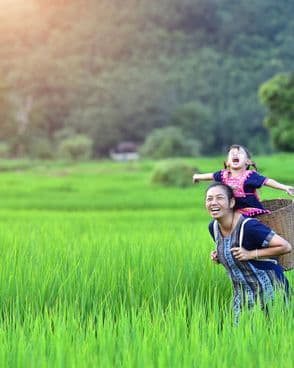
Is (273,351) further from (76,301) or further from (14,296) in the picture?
(14,296)

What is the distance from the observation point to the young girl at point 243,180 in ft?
11.8

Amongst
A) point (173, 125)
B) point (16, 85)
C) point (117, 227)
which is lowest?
point (117, 227)

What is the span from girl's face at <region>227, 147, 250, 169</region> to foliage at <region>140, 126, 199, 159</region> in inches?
1316

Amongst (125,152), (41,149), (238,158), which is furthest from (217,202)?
(125,152)

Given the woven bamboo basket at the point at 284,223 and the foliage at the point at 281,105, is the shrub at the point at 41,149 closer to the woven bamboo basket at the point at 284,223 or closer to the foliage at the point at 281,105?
the foliage at the point at 281,105

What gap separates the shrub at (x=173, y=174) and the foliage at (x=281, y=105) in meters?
7.33

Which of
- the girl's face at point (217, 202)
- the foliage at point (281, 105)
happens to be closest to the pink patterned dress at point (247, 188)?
the girl's face at point (217, 202)

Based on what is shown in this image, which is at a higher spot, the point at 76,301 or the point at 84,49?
the point at 84,49

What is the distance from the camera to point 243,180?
363 cm

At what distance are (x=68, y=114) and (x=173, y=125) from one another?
6.92 m

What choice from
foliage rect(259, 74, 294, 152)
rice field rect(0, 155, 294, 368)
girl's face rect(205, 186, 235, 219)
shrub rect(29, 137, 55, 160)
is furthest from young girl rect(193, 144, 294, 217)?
shrub rect(29, 137, 55, 160)

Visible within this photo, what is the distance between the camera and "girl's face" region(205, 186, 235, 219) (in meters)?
3.20

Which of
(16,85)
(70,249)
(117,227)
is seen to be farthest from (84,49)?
(70,249)

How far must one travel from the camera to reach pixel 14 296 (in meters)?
3.82
